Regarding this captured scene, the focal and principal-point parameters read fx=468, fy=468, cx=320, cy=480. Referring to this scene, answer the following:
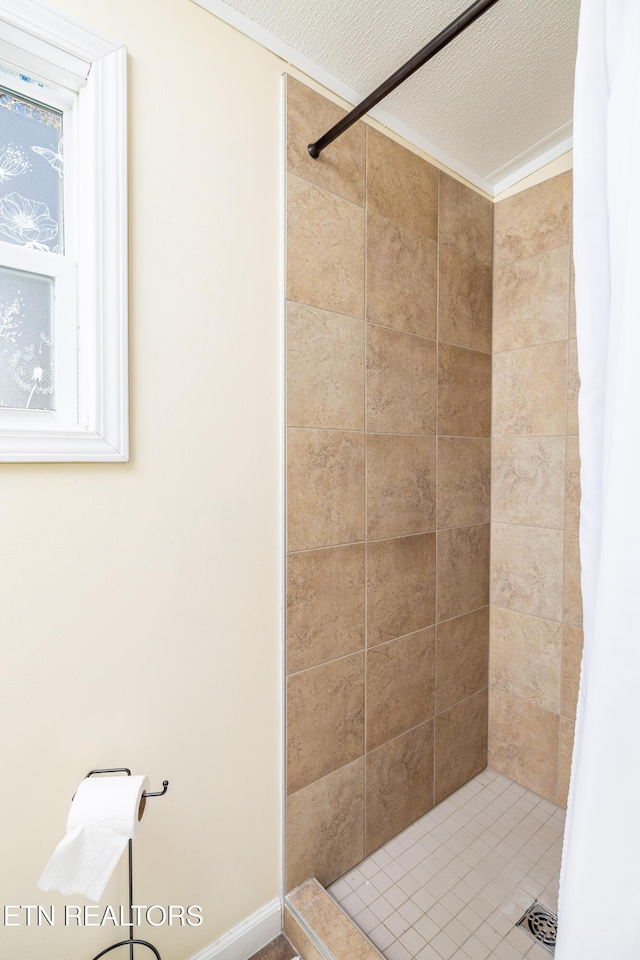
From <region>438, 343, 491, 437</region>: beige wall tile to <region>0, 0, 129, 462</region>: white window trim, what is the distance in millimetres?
1030

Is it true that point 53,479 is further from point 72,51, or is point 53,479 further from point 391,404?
point 391,404

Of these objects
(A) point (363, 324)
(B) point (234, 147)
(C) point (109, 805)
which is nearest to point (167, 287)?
(B) point (234, 147)

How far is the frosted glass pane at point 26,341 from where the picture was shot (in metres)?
0.87

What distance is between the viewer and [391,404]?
142 centimetres

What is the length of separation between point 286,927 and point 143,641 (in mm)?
877

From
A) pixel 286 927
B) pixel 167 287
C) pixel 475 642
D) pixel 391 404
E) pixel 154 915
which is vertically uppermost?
pixel 167 287

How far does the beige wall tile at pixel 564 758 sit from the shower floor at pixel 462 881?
6cm

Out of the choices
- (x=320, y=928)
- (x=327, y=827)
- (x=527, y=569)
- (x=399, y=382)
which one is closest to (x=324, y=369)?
(x=399, y=382)

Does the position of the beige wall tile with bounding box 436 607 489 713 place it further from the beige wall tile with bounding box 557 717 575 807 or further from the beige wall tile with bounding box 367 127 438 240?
the beige wall tile with bounding box 367 127 438 240

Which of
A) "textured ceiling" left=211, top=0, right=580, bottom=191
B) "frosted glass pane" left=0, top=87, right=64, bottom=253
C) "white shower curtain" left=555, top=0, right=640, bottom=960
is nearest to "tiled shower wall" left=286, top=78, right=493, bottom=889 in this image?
"textured ceiling" left=211, top=0, right=580, bottom=191

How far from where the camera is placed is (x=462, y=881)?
132 cm

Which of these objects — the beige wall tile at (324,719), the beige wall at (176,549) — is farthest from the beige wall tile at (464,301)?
the beige wall tile at (324,719)

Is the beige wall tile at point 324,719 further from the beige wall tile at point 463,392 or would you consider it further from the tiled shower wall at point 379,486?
the beige wall tile at point 463,392

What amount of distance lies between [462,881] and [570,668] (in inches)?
28.2
